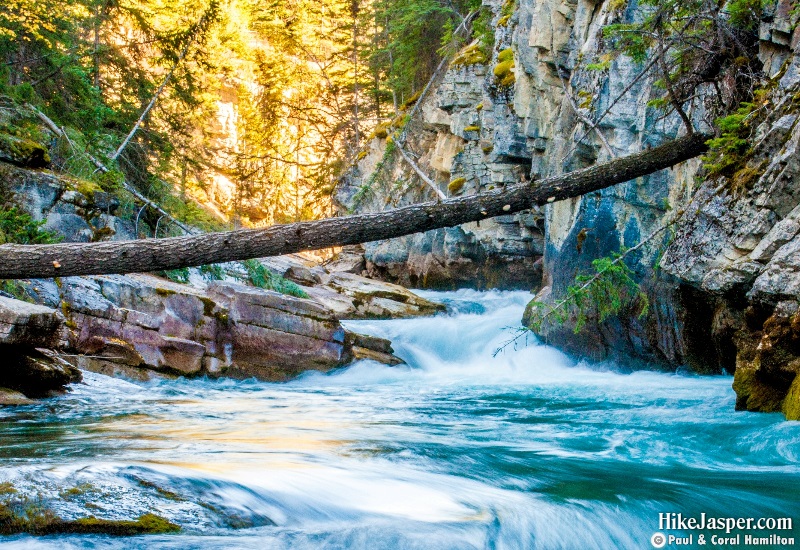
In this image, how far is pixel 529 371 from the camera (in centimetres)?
1421

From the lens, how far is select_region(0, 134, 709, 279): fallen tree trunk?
6137mm

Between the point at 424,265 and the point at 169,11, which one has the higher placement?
the point at 169,11

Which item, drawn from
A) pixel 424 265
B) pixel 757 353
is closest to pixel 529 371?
pixel 757 353

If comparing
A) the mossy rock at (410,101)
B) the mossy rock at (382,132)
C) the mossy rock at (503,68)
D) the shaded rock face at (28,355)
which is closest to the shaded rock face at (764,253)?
the shaded rock face at (28,355)

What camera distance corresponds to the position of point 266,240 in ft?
21.1

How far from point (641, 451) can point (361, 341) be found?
792cm

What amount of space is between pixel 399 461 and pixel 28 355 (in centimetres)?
563

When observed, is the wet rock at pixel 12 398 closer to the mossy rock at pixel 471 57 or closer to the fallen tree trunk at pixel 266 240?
the fallen tree trunk at pixel 266 240

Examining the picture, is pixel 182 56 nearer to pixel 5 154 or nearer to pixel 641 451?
pixel 5 154

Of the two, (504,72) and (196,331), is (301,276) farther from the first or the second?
(504,72)

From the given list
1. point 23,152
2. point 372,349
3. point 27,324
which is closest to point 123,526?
point 27,324

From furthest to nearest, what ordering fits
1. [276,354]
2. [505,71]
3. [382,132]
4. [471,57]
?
[382,132] < [471,57] < [505,71] < [276,354]

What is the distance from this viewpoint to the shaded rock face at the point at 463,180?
19828mm

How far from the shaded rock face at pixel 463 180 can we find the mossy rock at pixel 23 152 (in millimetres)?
10532
